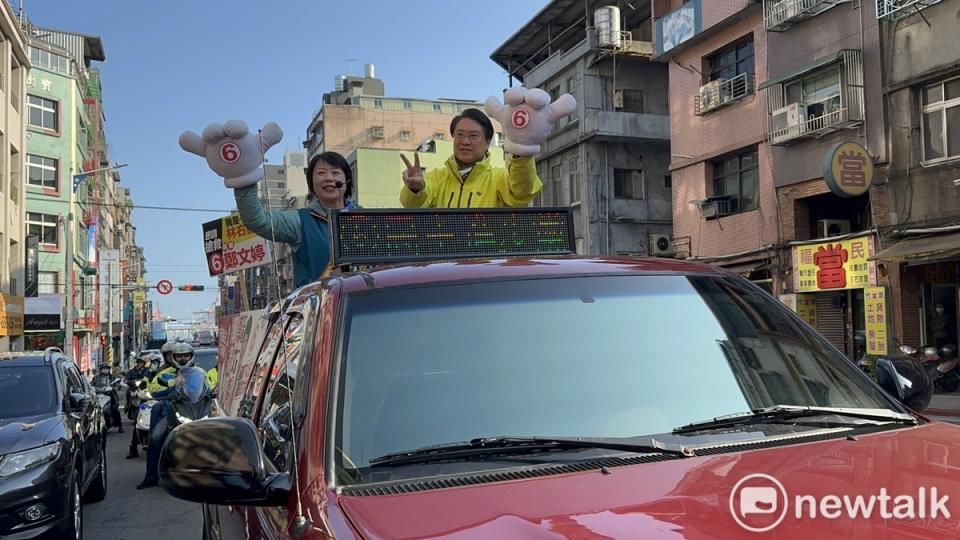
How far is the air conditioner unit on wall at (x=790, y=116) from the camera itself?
1847cm

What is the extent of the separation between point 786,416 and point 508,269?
0.96 metres

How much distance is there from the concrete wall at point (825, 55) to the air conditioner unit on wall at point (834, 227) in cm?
117

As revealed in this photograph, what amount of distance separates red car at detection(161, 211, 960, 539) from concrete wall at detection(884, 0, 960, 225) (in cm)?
1479

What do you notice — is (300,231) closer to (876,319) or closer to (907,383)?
(907,383)

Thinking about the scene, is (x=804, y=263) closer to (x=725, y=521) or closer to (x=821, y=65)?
(x=821, y=65)

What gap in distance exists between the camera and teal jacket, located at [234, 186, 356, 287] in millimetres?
4445

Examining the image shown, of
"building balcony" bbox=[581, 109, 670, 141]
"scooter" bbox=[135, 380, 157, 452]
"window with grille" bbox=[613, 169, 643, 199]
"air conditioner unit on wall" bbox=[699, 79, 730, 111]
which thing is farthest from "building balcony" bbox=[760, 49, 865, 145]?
"scooter" bbox=[135, 380, 157, 452]

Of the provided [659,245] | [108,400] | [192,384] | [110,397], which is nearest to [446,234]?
[192,384]

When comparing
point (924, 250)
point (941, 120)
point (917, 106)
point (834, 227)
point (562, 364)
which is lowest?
point (562, 364)

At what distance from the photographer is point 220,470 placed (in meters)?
1.96

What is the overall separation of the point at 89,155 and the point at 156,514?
49.1 meters

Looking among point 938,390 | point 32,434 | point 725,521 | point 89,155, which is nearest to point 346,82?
point 89,155

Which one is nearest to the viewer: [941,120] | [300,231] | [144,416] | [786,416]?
[786,416]

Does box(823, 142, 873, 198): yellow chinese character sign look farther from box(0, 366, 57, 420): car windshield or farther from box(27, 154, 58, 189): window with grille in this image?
box(27, 154, 58, 189): window with grille
